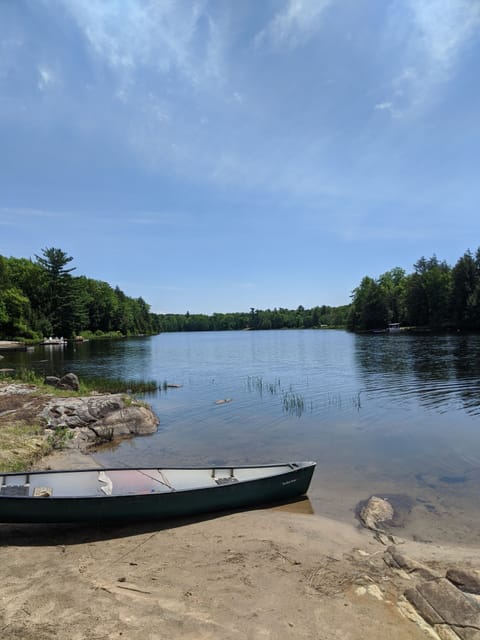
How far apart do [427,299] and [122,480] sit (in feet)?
366

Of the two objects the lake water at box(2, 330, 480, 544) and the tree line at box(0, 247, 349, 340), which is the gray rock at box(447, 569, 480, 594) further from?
the tree line at box(0, 247, 349, 340)

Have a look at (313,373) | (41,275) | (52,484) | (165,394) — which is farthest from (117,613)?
(41,275)

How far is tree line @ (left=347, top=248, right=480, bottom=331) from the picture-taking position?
303 feet

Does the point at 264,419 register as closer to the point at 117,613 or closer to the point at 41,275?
the point at 117,613

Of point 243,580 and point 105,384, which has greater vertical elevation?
point 105,384

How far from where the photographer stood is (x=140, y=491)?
29.7ft

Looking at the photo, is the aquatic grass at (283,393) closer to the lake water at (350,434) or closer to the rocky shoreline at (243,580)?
the lake water at (350,434)

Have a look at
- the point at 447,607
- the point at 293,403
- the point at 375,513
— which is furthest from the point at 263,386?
the point at 447,607

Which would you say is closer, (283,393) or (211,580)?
(211,580)

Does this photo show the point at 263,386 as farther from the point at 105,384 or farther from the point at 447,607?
the point at 447,607

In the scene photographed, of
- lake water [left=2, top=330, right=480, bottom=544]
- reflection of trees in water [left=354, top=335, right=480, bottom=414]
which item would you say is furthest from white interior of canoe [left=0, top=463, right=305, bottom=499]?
reflection of trees in water [left=354, top=335, right=480, bottom=414]

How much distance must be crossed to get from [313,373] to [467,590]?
28.2 meters

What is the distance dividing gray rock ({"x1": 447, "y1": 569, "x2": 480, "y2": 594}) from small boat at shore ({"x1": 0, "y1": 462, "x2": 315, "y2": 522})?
3851 millimetres

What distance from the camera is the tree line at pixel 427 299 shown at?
3642 inches
